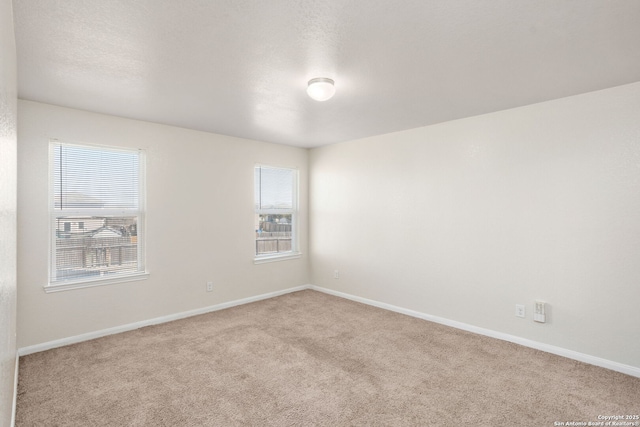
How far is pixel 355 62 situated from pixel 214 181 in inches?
108

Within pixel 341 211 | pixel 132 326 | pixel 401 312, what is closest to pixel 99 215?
pixel 132 326

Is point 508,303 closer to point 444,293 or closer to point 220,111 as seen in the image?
point 444,293

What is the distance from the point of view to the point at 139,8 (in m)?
1.68

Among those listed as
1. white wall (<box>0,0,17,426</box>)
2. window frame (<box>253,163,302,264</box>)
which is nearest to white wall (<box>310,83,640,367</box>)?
window frame (<box>253,163,302,264</box>)

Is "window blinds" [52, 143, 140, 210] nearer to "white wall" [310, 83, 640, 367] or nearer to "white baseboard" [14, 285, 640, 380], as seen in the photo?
"white baseboard" [14, 285, 640, 380]

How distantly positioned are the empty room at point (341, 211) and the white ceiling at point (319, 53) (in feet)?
0.05

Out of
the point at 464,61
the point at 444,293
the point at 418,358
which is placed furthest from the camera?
the point at 444,293

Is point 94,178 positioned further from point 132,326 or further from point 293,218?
point 293,218

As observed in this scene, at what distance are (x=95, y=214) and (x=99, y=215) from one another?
4 cm

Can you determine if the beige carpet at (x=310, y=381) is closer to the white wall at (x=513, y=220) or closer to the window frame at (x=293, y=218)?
the white wall at (x=513, y=220)

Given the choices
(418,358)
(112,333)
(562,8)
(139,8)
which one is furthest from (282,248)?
(562,8)

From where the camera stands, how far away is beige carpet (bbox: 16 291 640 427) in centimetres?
219

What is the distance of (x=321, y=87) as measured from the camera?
253 cm

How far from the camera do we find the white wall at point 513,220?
2.76 m
